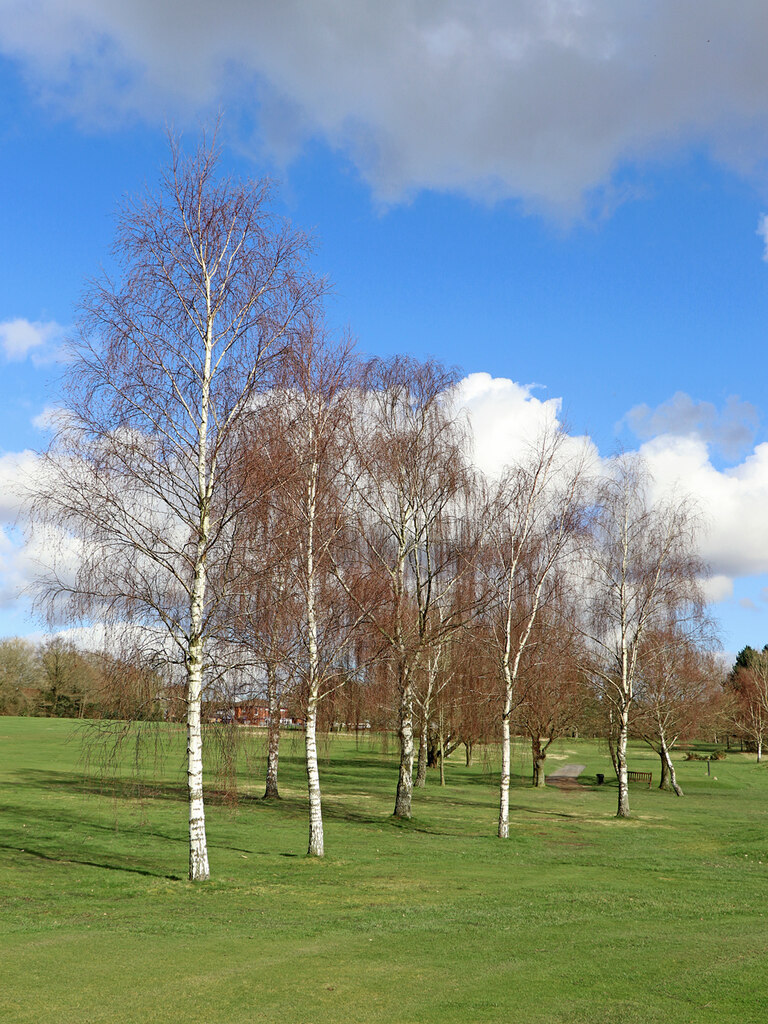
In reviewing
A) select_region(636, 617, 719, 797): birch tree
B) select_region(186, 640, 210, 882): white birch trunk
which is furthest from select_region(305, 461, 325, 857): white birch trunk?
select_region(636, 617, 719, 797): birch tree

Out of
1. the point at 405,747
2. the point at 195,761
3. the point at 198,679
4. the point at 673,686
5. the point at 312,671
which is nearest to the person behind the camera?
the point at 195,761

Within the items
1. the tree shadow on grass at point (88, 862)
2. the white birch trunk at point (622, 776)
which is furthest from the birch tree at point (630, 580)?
the tree shadow on grass at point (88, 862)

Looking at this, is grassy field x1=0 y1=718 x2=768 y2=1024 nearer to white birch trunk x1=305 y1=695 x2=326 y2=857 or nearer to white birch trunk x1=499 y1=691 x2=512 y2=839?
white birch trunk x1=305 y1=695 x2=326 y2=857

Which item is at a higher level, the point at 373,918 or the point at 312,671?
the point at 312,671

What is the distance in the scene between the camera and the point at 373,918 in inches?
615

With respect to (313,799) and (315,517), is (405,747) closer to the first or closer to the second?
(313,799)

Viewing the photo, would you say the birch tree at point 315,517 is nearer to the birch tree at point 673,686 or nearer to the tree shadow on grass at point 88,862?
the tree shadow on grass at point 88,862

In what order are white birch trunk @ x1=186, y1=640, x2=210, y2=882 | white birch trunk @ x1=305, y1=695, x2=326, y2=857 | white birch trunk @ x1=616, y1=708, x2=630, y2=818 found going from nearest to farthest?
white birch trunk @ x1=186, y1=640, x2=210, y2=882, white birch trunk @ x1=305, y1=695, x2=326, y2=857, white birch trunk @ x1=616, y1=708, x2=630, y2=818

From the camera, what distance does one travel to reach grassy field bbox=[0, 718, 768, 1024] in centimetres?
1026

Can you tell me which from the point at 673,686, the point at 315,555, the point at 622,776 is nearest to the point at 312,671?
the point at 315,555

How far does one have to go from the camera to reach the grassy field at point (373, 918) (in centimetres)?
1026

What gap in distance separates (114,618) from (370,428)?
50.3 ft

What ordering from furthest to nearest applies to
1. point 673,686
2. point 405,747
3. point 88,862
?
point 673,686, point 405,747, point 88,862

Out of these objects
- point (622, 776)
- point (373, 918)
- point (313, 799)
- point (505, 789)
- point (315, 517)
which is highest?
point (315, 517)
